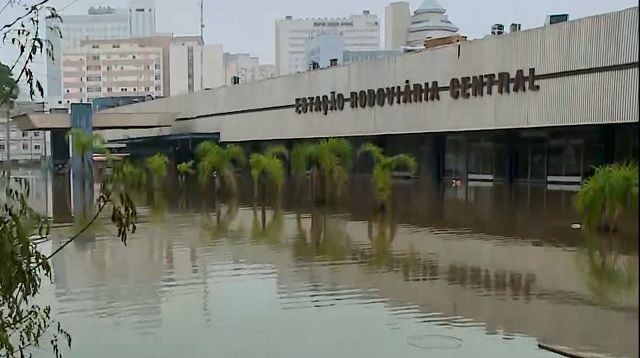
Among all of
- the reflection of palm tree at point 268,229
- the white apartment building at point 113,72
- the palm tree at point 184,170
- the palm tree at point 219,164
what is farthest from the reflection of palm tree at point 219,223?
the white apartment building at point 113,72

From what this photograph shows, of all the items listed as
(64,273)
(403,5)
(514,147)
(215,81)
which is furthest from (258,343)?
(215,81)

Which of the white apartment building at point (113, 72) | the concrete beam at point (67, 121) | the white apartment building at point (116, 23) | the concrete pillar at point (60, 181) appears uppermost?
the white apartment building at point (116, 23)

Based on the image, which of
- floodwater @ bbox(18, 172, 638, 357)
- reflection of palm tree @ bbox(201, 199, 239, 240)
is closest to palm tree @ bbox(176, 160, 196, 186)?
reflection of palm tree @ bbox(201, 199, 239, 240)

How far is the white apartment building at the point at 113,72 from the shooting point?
11031 cm

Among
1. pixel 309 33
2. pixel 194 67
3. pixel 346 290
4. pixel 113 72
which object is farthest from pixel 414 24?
pixel 346 290

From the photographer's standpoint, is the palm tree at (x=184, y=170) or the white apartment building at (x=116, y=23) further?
the white apartment building at (x=116, y=23)

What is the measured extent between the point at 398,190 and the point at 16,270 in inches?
904

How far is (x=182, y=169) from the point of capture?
1336 inches

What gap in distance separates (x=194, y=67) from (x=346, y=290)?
96.2 metres

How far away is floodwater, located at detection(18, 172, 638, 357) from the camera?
21.7 ft

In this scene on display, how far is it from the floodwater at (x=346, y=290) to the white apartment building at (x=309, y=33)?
10075 centimetres

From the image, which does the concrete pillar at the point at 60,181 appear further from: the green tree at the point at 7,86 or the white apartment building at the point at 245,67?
the white apartment building at the point at 245,67

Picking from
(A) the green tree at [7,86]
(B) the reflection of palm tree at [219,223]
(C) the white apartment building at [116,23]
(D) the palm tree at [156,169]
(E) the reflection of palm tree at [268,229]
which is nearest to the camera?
(A) the green tree at [7,86]

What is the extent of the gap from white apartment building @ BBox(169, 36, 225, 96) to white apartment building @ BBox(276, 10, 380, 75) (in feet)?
41.5
